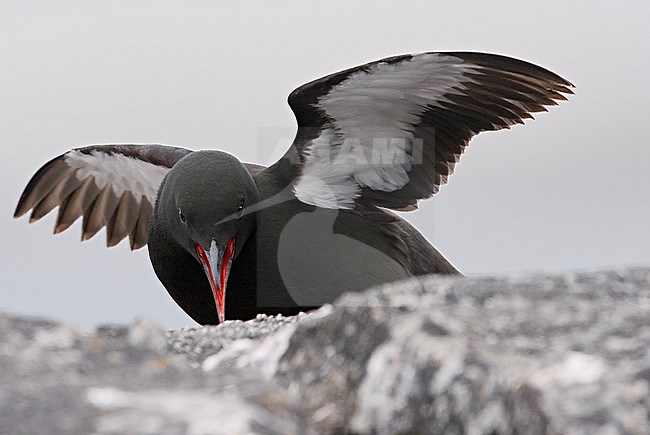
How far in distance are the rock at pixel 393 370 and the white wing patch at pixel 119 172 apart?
5923 mm

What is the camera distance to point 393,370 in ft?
7.80

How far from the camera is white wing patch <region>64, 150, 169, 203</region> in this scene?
8.75 m

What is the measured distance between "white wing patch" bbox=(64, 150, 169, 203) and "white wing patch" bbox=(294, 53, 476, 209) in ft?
6.73

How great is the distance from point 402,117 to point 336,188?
27.4 inches

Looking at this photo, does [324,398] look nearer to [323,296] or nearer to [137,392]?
[137,392]

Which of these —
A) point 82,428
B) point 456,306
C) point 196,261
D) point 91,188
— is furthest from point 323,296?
point 82,428

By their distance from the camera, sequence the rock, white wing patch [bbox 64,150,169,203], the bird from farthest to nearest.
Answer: white wing patch [bbox 64,150,169,203]
the bird
the rock

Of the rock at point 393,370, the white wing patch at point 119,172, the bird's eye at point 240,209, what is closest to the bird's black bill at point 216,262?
the bird's eye at point 240,209

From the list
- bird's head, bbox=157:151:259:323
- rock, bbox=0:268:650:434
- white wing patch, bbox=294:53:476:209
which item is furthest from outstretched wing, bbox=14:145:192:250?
rock, bbox=0:268:650:434

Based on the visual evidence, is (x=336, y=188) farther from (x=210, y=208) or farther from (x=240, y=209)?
(x=210, y=208)

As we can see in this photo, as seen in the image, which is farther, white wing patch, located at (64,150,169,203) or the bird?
white wing patch, located at (64,150,169,203)

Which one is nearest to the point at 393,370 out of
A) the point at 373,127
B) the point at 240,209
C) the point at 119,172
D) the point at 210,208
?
the point at 210,208

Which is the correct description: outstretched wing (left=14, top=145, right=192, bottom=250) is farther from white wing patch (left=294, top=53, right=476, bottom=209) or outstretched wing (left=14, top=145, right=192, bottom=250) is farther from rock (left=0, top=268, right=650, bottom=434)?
rock (left=0, top=268, right=650, bottom=434)

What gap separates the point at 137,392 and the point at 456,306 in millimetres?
846
